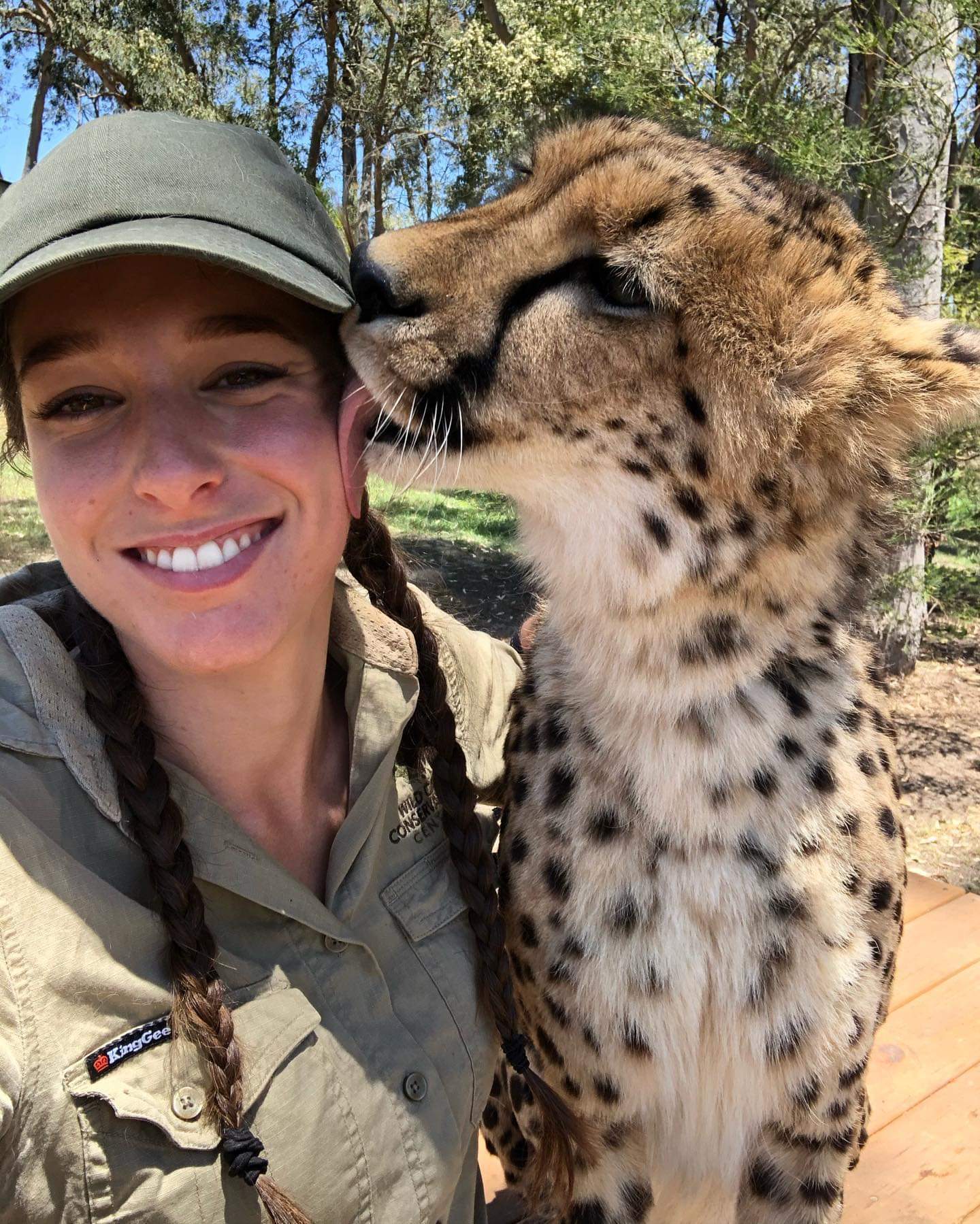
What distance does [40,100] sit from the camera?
31.8ft

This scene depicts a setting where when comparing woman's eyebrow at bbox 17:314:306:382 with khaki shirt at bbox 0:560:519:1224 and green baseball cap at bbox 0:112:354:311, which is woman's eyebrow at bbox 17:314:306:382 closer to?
green baseball cap at bbox 0:112:354:311

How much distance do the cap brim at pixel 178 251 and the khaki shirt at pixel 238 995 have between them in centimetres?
35

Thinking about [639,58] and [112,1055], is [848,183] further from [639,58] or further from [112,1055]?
[112,1055]

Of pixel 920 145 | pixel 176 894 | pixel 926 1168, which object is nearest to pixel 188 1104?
pixel 176 894

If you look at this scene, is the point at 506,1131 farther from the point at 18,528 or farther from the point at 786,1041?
the point at 18,528

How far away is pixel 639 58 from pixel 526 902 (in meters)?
2.69

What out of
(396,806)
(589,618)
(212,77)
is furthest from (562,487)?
(212,77)

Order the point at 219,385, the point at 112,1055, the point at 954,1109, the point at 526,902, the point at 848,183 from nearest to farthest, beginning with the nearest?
the point at 112,1055, the point at 219,385, the point at 526,902, the point at 954,1109, the point at 848,183

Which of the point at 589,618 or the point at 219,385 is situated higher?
the point at 219,385

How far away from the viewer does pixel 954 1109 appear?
1.78m

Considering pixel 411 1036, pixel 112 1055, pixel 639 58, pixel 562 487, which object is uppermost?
pixel 639 58

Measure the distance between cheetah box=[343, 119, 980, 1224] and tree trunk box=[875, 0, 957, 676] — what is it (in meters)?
1.70

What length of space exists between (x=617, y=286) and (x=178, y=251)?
1.39 feet

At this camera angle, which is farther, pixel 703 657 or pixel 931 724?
pixel 931 724
